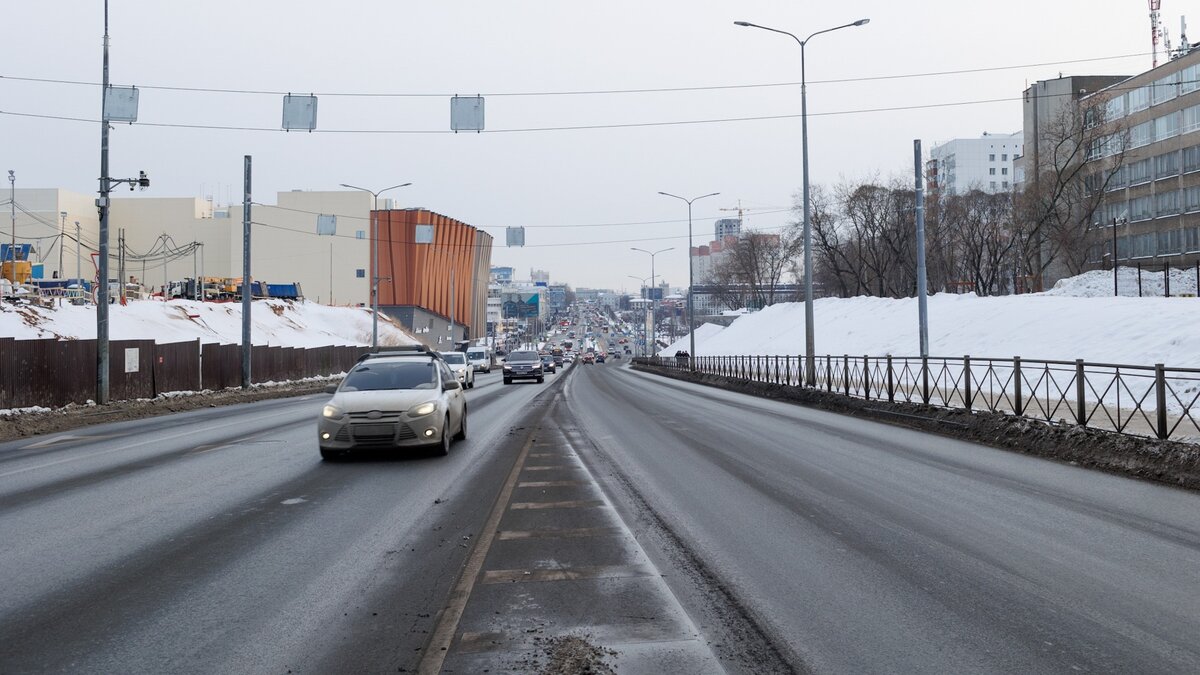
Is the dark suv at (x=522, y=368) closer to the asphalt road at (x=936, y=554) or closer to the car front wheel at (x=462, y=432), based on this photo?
the car front wheel at (x=462, y=432)

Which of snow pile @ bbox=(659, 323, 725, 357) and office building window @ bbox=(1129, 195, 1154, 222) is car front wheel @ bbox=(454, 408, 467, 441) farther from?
snow pile @ bbox=(659, 323, 725, 357)

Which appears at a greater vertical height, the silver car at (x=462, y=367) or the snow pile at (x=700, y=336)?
the snow pile at (x=700, y=336)

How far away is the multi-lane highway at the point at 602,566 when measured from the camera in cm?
479

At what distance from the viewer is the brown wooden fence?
73.5 ft

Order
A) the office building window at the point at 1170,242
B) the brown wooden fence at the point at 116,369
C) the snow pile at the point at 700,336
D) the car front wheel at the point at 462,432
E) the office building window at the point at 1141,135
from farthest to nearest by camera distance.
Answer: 1. the snow pile at the point at 700,336
2. the office building window at the point at 1141,135
3. the office building window at the point at 1170,242
4. the brown wooden fence at the point at 116,369
5. the car front wheel at the point at 462,432

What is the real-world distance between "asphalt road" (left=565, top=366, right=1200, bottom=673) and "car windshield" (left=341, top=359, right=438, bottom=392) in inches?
112

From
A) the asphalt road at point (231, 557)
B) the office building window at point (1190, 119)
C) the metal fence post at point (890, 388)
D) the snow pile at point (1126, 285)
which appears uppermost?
the office building window at point (1190, 119)

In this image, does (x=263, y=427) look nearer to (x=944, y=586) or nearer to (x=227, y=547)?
(x=227, y=547)

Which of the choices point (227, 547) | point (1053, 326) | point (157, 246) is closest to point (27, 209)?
point (157, 246)

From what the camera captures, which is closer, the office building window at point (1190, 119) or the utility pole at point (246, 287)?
the utility pole at point (246, 287)

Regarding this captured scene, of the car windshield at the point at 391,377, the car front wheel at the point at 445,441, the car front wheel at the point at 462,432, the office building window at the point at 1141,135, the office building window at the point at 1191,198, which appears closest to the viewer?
the car front wheel at the point at 445,441

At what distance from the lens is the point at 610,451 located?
1422 cm

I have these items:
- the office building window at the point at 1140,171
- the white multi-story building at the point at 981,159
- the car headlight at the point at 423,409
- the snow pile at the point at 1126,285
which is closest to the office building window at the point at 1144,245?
the office building window at the point at 1140,171

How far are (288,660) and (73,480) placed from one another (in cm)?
840
